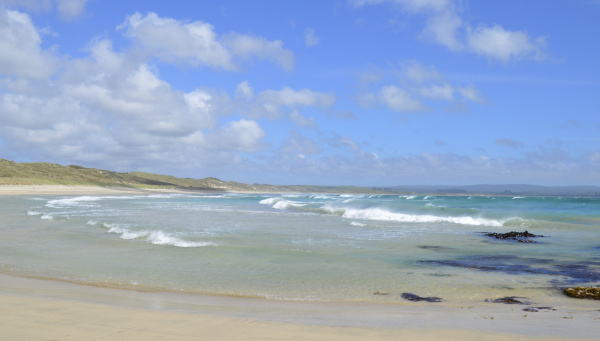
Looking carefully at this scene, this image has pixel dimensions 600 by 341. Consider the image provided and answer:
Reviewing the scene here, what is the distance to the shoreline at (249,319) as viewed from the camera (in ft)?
18.3

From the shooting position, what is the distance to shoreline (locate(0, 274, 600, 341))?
557cm

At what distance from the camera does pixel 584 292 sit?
859cm

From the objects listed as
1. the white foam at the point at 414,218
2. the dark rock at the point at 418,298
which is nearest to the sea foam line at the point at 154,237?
the dark rock at the point at 418,298

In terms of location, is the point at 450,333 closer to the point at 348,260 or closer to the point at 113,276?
the point at 348,260

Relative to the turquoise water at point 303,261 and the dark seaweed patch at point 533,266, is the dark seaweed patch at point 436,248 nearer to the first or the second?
the turquoise water at point 303,261

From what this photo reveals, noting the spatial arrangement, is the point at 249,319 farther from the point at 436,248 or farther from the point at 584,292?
the point at 436,248

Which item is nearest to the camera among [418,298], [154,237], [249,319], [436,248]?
[249,319]

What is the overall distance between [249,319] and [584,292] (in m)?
6.74

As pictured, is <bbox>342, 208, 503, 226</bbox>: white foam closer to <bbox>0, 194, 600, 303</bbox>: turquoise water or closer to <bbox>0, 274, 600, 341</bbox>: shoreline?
<bbox>0, 194, 600, 303</bbox>: turquoise water

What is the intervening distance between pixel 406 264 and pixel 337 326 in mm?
6463

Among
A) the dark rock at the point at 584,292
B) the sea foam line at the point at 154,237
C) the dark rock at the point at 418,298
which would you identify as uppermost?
the dark rock at the point at 584,292

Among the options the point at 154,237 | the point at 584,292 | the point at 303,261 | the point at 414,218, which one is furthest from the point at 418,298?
the point at 414,218

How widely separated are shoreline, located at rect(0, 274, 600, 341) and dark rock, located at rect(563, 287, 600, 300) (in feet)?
3.65

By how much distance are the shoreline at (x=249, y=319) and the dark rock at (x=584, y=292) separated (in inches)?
43.9
